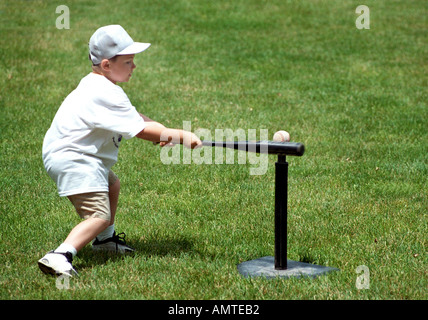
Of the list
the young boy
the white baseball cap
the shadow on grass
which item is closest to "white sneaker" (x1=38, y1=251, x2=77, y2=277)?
the young boy

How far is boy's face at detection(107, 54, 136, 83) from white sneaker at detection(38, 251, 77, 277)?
1196mm

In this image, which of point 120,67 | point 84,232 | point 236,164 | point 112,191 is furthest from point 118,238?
point 236,164

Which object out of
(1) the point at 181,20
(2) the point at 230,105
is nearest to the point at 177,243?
(2) the point at 230,105

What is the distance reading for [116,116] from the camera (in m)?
3.91

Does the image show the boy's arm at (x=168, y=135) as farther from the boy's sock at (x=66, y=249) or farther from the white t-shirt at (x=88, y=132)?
the boy's sock at (x=66, y=249)

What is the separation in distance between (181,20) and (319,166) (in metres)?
8.49

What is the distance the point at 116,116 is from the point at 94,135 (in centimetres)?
23

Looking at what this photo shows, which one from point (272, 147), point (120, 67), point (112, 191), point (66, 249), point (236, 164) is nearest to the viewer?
point (272, 147)

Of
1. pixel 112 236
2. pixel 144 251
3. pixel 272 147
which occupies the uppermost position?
pixel 272 147

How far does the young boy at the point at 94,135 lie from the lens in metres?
3.89

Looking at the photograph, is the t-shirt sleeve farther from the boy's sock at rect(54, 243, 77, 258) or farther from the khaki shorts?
the boy's sock at rect(54, 243, 77, 258)

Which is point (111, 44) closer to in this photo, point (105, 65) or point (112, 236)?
point (105, 65)

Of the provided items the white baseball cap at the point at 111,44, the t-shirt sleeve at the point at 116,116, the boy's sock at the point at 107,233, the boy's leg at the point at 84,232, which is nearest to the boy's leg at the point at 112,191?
the boy's sock at the point at 107,233
